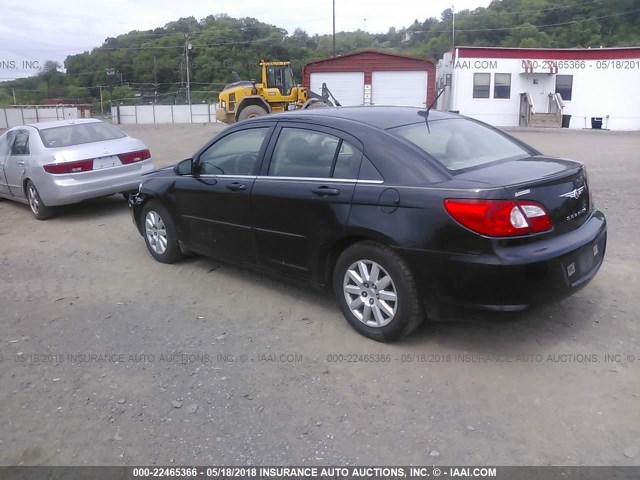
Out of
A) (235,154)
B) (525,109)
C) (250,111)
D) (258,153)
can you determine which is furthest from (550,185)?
(525,109)

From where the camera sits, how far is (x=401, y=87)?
35.6 meters

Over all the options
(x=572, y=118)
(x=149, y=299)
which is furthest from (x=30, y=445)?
(x=572, y=118)

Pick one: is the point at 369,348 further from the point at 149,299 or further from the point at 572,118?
the point at 572,118

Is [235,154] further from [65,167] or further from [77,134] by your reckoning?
[77,134]

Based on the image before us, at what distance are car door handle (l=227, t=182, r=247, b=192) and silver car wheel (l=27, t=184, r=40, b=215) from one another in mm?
4926

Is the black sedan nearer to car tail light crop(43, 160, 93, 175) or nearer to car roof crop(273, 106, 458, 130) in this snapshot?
car roof crop(273, 106, 458, 130)

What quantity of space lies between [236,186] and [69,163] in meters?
4.30

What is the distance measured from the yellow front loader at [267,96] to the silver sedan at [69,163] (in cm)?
1603

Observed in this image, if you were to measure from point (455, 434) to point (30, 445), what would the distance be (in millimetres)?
2298

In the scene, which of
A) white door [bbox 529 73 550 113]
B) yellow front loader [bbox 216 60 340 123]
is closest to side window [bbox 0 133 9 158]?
yellow front loader [bbox 216 60 340 123]

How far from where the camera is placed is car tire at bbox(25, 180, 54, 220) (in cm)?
852

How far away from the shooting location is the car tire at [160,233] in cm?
581

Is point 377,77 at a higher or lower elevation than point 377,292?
higher

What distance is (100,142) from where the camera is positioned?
8.67m
